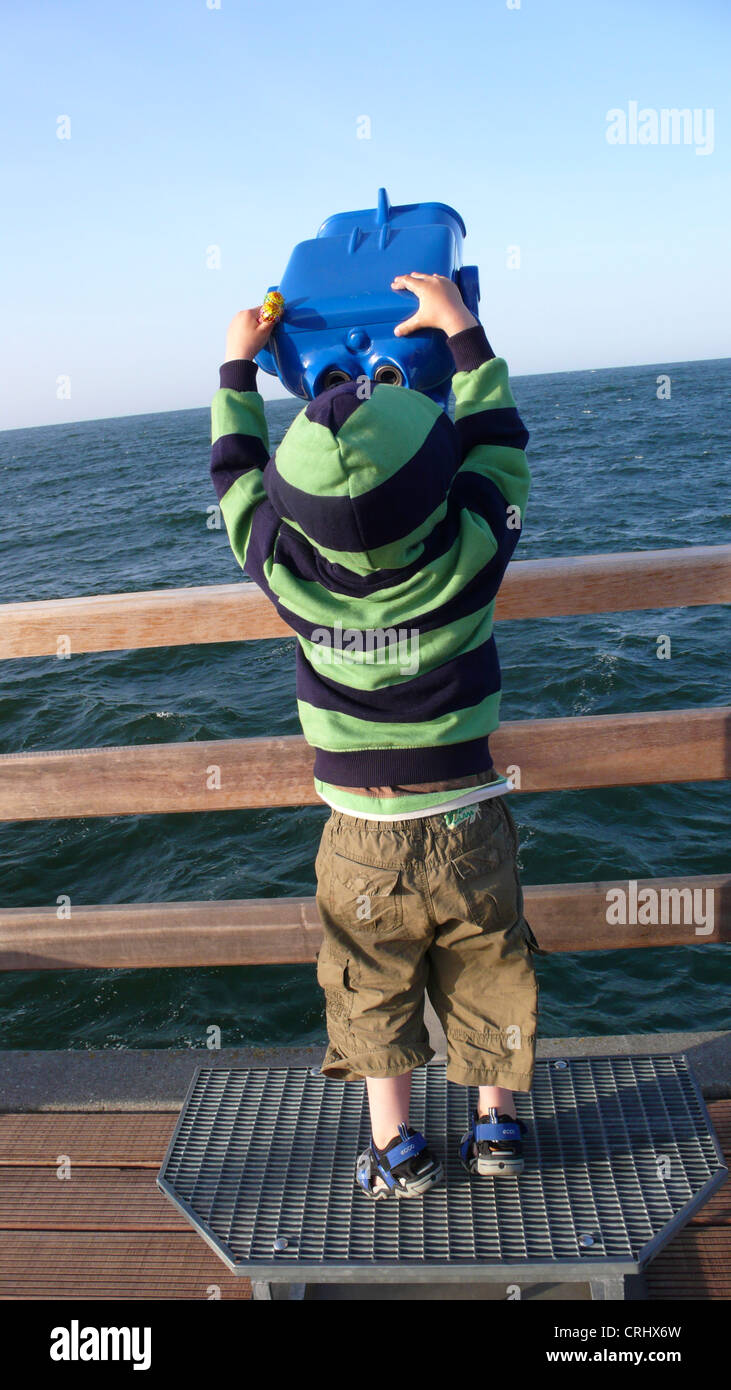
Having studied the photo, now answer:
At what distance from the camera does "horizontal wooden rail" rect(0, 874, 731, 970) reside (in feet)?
7.79

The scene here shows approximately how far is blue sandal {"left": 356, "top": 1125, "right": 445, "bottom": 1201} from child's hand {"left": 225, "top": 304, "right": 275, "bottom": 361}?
1484mm

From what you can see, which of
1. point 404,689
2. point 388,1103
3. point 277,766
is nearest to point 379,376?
point 404,689

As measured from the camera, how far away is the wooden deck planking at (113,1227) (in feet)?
5.92

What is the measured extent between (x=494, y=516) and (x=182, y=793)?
1186mm

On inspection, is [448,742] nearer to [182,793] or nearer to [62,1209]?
[182,793]

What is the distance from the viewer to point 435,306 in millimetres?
1519

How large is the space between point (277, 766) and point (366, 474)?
1077 mm

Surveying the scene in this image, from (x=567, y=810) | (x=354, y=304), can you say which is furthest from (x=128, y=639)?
(x=567, y=810)

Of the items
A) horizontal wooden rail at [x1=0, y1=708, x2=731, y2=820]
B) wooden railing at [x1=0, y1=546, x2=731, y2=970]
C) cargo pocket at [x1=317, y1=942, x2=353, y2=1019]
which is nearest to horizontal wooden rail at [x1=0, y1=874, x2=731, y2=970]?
wooden railing at [x1=0, y1=546, x2=731, y2=970]

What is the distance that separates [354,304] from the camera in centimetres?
157

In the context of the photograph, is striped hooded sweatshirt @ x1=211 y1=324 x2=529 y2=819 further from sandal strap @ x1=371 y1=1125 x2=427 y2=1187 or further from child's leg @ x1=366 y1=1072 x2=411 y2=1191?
sandal strap @ x1=371 y1=1125 x2=427 y2=1187

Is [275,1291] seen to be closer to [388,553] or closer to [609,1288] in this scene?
[609,1288]

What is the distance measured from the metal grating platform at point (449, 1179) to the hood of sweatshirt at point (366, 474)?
1.24 metres

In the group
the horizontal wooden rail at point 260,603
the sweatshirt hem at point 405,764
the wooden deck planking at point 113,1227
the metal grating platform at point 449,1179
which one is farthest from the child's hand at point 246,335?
the wooden deck planking at point 113,1227
